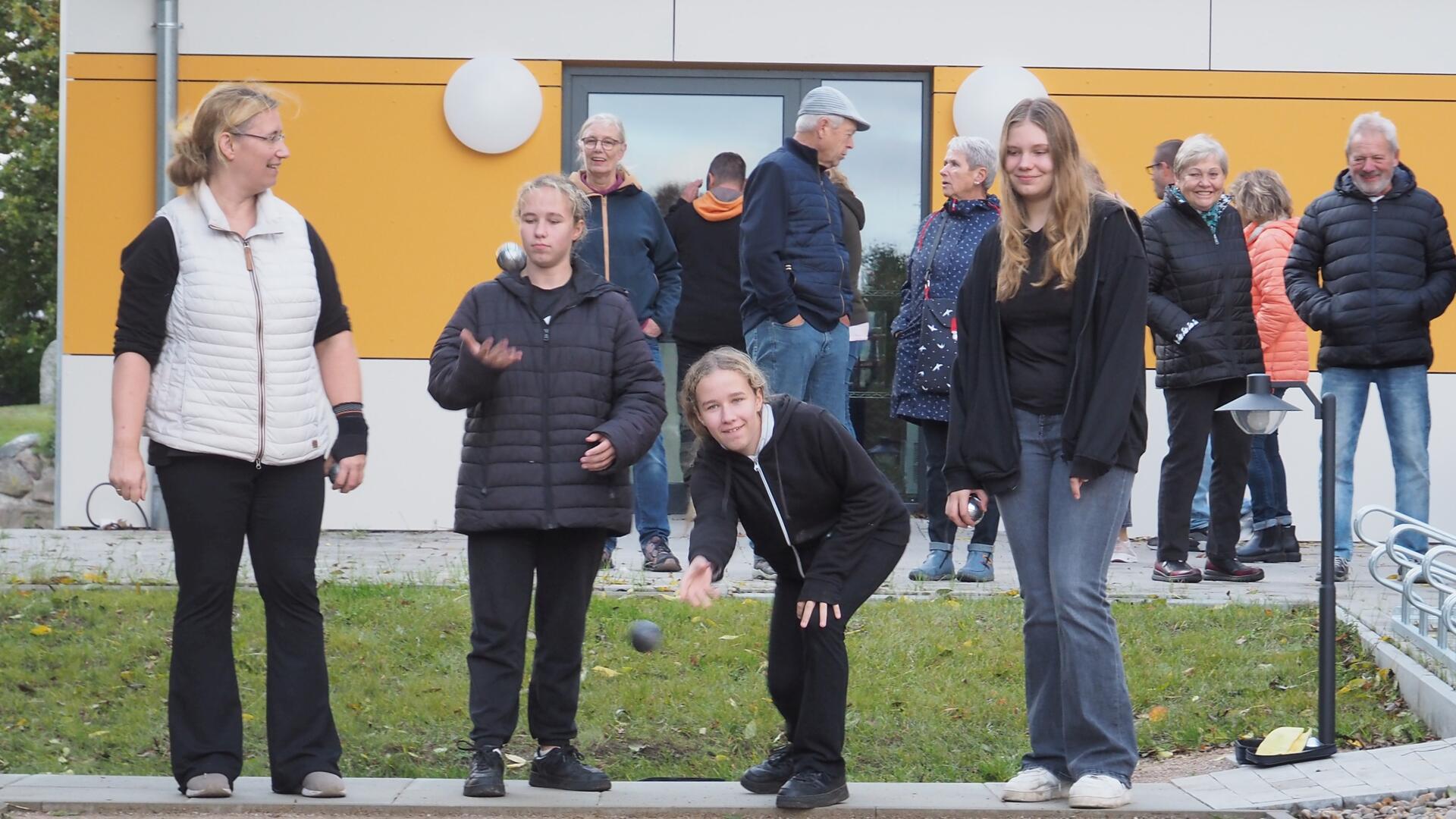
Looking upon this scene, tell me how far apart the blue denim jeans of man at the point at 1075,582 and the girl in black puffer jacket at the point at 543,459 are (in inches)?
45.9

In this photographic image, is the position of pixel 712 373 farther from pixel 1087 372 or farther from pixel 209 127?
pixel 209 127

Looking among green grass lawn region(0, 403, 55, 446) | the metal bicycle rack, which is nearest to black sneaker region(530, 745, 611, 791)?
the metal bicycle rack

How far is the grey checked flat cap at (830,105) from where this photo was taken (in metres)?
7.79

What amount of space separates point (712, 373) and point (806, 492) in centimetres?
46

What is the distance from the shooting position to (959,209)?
780cm

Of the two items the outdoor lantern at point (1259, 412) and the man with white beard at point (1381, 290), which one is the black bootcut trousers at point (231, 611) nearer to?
the outdoor lantern at point (1259, 412)

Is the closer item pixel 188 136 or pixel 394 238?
pixel 188 136

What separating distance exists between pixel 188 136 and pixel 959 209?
3915mm

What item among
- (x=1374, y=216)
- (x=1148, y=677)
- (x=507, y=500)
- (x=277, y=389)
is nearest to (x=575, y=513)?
(x=507, y=500)

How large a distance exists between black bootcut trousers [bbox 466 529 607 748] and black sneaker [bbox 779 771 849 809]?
75 centimetres

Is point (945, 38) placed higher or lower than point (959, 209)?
higher

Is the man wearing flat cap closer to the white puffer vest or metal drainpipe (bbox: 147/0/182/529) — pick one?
the white puffer vest

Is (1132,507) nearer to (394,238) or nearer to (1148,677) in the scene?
(1148,677)

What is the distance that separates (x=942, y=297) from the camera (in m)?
7.84
